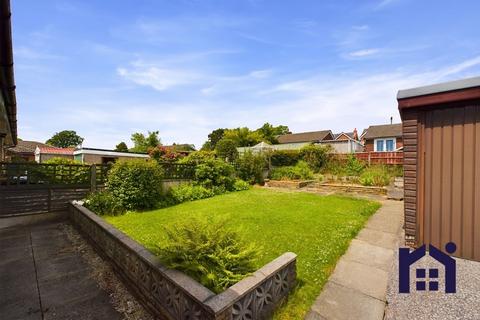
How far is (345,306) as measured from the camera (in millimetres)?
2629

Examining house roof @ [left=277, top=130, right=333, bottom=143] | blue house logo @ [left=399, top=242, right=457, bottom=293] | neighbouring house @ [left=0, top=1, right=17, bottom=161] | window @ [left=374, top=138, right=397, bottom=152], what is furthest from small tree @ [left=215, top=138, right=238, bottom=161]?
house roof @ [left=277, top=130, right=333, bottom=143]

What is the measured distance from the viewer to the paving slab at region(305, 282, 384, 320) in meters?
2.47

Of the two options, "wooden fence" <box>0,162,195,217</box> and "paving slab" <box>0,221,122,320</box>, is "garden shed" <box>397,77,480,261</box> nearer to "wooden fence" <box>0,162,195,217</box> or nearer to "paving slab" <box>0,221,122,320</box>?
"paving slab" <box>0,221,122,320</box>

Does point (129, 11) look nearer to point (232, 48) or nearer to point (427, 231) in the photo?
point (232, 48)

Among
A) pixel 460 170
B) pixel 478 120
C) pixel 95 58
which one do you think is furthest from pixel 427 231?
pixel 95 58

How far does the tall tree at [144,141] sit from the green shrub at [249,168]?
20.8m

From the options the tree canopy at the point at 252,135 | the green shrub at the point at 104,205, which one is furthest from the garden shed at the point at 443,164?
the tree canopy at the point at 252,135

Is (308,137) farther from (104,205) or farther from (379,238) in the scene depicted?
(104,205)

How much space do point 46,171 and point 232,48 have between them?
7.90 metres

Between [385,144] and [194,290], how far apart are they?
99.6ft

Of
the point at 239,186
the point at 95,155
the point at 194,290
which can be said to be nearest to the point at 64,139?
the point at 95,155

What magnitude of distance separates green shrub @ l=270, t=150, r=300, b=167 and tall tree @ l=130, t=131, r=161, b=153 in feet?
66.0

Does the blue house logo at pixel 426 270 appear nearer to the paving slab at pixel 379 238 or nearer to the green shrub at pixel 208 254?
the paving slab at pixel 379 238

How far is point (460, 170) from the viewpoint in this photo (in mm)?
3633
